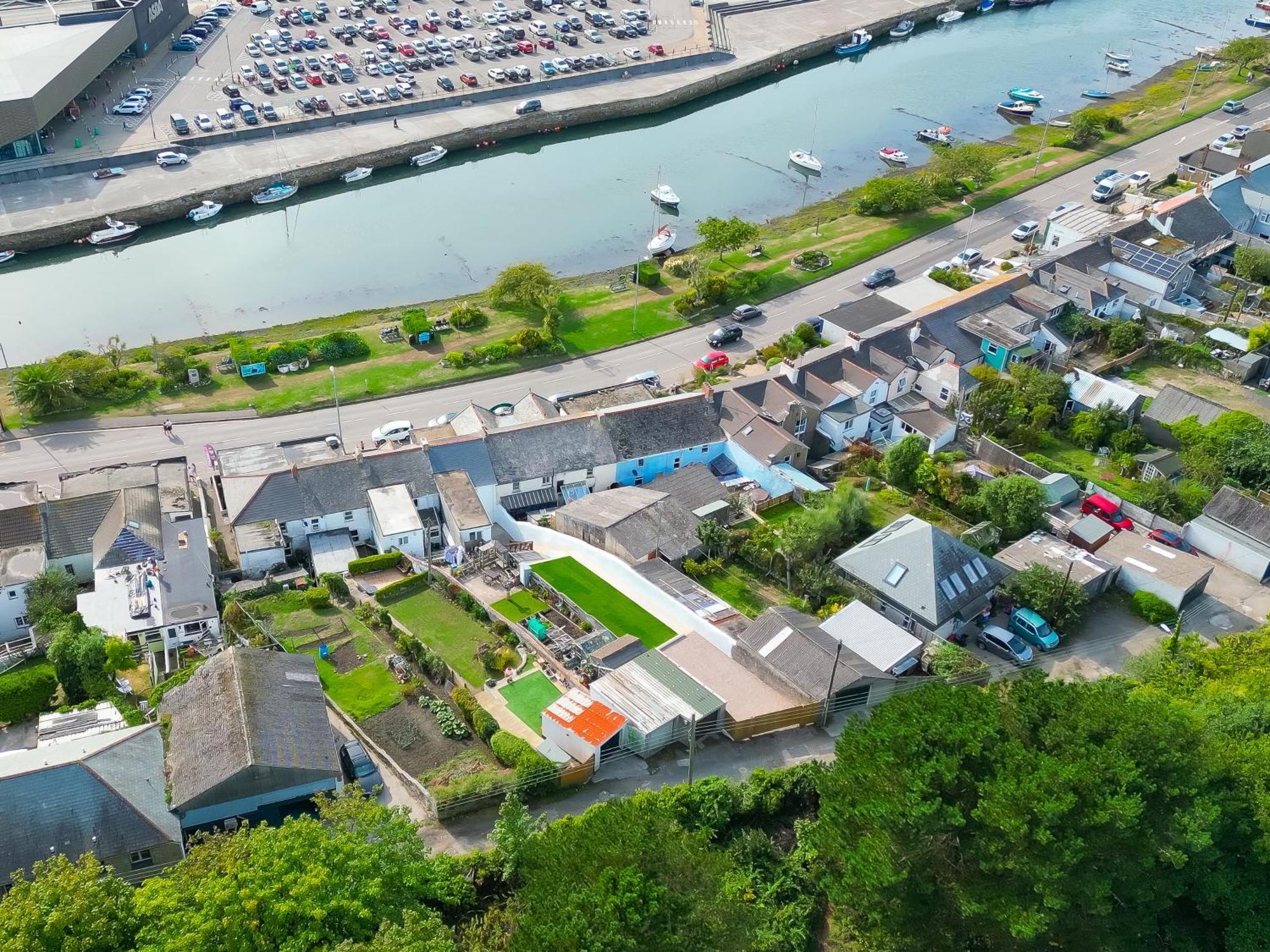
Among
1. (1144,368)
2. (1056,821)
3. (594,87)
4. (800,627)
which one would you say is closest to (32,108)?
(594,87)

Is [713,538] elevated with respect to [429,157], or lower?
lower

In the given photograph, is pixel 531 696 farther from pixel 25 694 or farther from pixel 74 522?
pixel 74 522

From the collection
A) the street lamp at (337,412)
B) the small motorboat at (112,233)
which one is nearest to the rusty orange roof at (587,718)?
the street lamp at (337,412)

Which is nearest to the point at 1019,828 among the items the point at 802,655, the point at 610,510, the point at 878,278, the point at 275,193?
the point at 802,655

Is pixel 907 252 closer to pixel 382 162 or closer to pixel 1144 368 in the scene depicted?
pixel 1144 368

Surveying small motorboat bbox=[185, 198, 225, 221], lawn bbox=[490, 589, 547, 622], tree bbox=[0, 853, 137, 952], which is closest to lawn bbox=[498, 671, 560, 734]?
lawn bbox=[490, 589, 547, 622]

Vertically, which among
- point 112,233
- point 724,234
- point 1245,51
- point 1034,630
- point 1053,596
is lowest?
point 1034,630
